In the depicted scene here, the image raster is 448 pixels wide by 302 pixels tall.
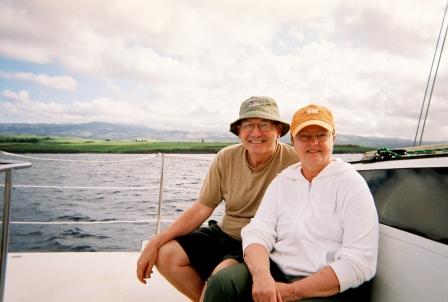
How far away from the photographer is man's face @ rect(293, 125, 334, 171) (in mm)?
1627

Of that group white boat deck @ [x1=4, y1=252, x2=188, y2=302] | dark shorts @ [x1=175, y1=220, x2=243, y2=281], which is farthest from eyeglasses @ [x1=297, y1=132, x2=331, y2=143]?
white boat deck @ [x1=4, y1=252, x2=188, y2=302]

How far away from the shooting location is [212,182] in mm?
2217

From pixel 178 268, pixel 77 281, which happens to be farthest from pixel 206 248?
pixel 77 281

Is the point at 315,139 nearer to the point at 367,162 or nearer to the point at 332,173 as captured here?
the point at 332,173

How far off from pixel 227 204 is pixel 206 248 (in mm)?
290

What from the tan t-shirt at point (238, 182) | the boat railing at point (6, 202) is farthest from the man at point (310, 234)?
the boat railing at point (6, 202)

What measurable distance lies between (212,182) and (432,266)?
1305mm

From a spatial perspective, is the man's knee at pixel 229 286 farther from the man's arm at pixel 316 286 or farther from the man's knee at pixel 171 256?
the man's knee at pixel 171 256

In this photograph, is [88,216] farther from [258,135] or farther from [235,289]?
[235,289]

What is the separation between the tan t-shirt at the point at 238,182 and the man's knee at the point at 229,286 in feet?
1.82

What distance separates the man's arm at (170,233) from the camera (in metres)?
2.09

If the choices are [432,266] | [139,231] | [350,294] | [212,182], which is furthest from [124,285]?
[139,231]

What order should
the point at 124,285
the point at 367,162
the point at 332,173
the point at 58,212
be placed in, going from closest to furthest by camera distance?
the point at 332,173
the point at 367,162
the point at 124,285
the point at 58,212

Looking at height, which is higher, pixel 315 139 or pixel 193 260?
pixel 315 139
